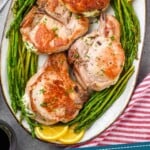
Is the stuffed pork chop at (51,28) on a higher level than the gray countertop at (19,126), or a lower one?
higher

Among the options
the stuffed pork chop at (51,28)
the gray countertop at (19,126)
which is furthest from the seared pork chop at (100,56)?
the gray countertop at (19,126)

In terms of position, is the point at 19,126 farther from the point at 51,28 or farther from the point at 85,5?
the point at 85,5

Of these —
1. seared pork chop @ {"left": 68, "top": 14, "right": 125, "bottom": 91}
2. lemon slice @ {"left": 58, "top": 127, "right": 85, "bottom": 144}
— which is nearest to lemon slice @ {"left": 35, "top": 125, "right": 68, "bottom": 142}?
lemon slice @ {"left": 58, "top": 127, "right": 85, "bottom": 144}

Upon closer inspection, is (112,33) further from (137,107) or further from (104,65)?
(137,107)

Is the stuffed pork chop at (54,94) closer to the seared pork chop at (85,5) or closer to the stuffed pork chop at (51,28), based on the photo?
the stuffed pork chop at (51,28)

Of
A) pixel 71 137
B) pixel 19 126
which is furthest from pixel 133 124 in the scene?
pixel 19 126

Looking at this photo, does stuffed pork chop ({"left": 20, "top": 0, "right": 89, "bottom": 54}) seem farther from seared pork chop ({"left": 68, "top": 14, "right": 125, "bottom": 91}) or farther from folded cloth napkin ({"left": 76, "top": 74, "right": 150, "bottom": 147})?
folded cloth napkin ({"left": 76, "top": 74, "right": 150, "bottom": 147})

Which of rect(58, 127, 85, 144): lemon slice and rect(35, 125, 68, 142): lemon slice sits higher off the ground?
rect(35, 125, 68, 142): lemon slice
